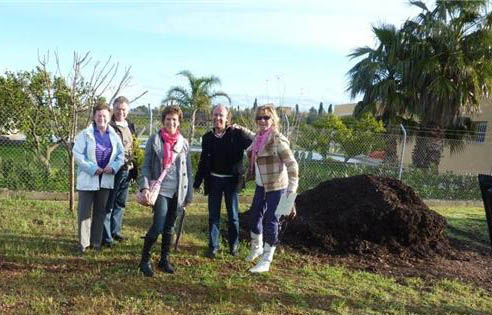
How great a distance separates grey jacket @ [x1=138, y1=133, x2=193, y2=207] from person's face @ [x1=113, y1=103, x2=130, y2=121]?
1.07m

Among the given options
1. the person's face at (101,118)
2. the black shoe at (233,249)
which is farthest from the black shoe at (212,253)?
the person's face at (101,118)

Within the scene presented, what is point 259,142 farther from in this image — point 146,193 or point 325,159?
point 325,159

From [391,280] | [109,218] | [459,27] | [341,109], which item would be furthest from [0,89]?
[341,109]

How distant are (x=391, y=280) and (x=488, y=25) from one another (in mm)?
13365

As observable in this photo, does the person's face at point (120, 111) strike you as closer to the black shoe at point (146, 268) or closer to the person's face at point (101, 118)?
the person's face at point (101, 118)

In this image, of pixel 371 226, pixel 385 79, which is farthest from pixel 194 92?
pixel 371 226

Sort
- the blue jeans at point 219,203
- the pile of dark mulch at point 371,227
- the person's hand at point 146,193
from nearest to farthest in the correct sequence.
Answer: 1. the person's hand at point 146,193
2. the blue jeans at point 219,203
3. the pile of dark mulch at point 371,227

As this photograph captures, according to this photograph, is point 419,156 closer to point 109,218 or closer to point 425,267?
point 425,267

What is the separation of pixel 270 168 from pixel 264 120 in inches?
20.8

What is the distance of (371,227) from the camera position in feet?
22.1

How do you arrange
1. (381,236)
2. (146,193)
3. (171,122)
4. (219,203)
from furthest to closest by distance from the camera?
(381,236) → (219,203) → (171,122) → (146,193)

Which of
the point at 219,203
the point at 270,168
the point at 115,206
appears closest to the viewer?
the point at 270,168

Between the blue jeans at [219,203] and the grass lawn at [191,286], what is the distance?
27cm

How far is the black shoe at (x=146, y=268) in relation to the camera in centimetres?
483
